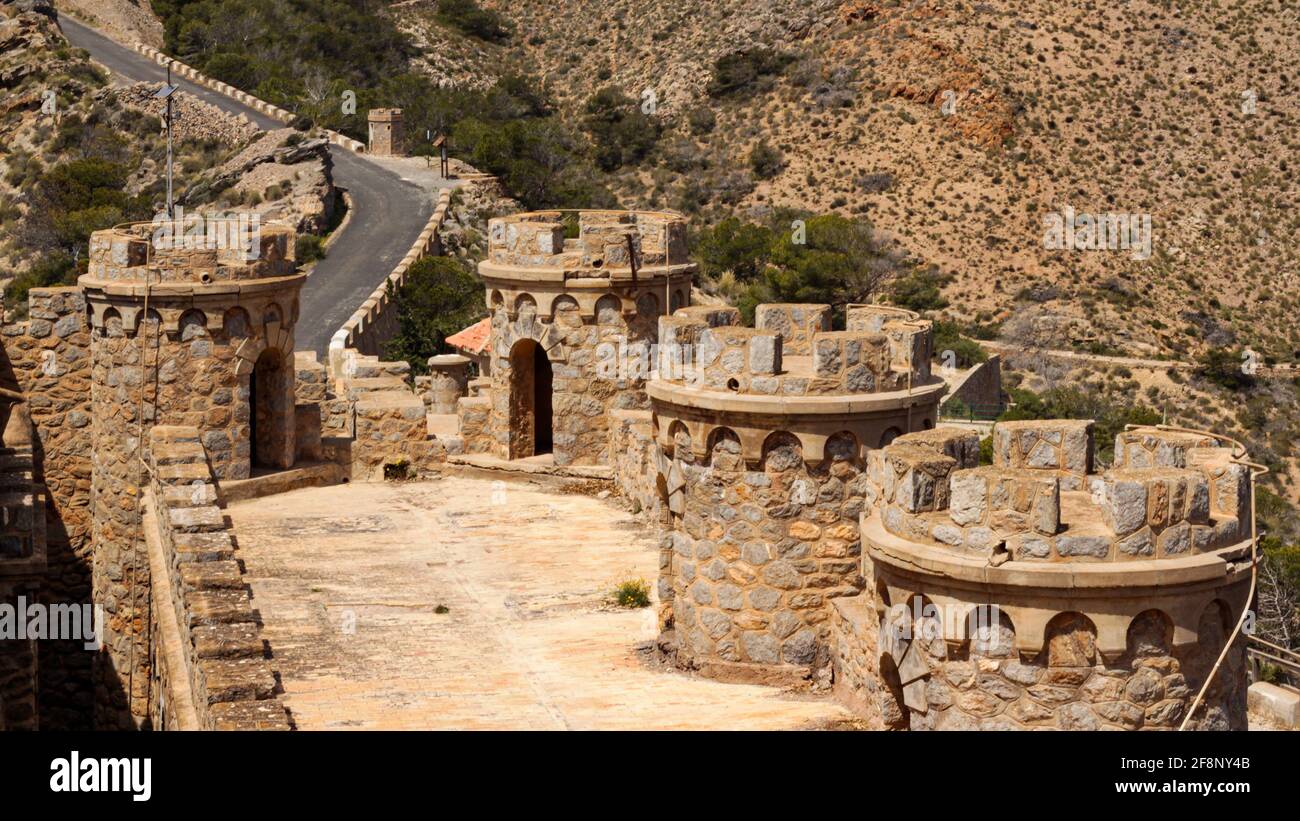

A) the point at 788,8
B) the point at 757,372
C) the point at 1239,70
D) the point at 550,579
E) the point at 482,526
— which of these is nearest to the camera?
the point at 757,372

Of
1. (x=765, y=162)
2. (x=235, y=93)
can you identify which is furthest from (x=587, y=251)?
(x=765, y=162)

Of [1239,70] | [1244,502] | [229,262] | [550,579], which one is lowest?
[550,579]

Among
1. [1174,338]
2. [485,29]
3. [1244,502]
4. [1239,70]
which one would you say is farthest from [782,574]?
[485,29]

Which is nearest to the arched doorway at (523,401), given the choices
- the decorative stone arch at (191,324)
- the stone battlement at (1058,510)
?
the decorative stone arch at (191,324)

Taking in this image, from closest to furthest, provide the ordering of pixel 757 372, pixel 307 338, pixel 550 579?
pixel 757 372
pixel 550 579
pixel 307 338

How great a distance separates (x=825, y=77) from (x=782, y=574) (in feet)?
267

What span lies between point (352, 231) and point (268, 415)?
127ft

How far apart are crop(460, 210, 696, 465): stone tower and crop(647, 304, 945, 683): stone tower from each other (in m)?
8.12

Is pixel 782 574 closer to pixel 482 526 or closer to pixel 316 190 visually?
pixel 482 526

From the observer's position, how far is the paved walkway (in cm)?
1695

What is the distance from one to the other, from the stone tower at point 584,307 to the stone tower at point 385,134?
2118 inches

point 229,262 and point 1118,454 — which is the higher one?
point 229,262

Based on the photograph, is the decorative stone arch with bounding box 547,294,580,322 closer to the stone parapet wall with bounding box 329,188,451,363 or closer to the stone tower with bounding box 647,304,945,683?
the stone tower with bounding box 647,304,945,683

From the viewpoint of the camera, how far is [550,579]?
2189cm
